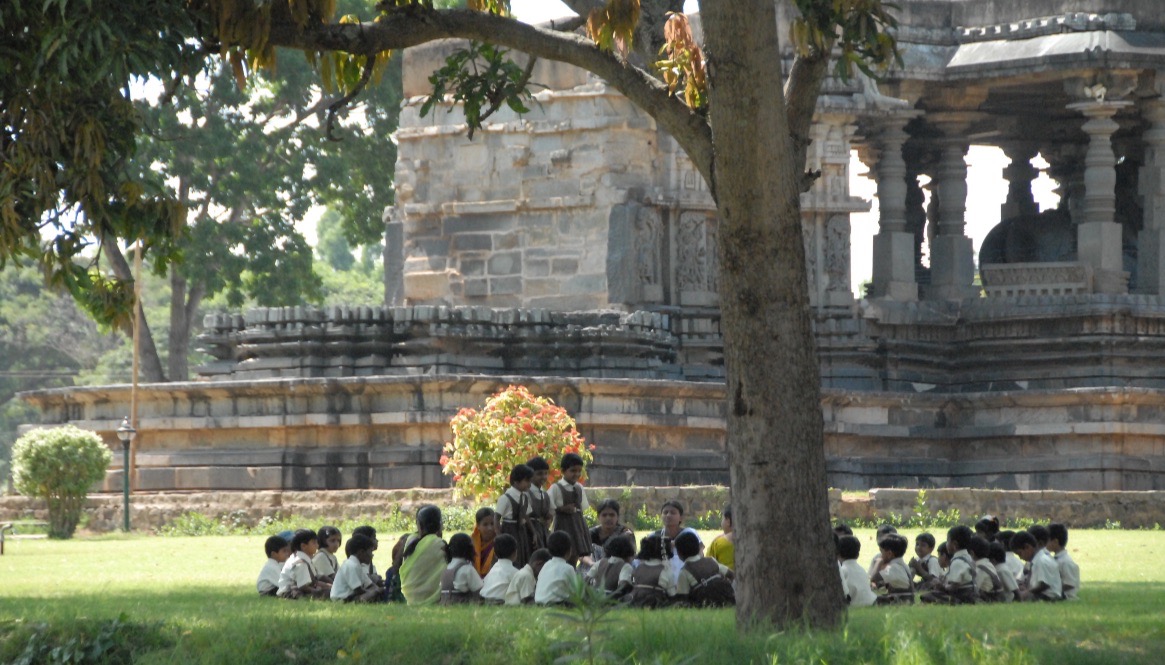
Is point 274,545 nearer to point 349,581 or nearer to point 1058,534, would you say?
point 349,581

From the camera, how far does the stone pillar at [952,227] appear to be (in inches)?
1107

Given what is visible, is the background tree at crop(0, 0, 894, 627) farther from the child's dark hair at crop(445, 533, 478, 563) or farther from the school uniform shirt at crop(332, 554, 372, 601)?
the school uniform shirt at crop(332, 554, 372, 601)

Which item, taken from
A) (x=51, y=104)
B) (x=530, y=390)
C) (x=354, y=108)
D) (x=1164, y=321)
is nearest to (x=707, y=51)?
(x=51, y=104)

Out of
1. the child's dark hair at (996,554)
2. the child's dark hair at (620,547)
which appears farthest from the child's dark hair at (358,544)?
the child's dark hair at (996,554)

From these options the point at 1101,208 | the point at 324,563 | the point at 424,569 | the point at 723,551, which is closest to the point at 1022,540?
the point at 723,551

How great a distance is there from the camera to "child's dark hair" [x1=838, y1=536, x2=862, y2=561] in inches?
529

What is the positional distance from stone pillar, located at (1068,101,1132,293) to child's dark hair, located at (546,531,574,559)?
1528 centimetres

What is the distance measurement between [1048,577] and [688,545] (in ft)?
7.97

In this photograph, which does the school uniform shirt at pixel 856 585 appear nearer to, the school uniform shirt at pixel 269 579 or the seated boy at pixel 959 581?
the seated boy at pixel 959 581

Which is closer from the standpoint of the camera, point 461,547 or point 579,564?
point 461,547

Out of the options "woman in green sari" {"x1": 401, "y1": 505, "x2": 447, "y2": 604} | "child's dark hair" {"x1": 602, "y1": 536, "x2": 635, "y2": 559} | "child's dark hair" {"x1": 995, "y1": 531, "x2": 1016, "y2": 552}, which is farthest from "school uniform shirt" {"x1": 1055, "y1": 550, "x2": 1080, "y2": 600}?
"woman in green sari" {"x1": 401, "y1": 505, "x2": 447, "y2": 604}

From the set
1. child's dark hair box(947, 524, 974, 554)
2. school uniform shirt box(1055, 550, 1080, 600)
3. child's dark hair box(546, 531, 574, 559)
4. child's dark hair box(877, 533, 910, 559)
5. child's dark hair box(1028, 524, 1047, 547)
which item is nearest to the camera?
child's dark hair box(546, 531, 574, 559)

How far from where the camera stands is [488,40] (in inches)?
480

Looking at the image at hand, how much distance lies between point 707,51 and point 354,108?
96.9 ft
